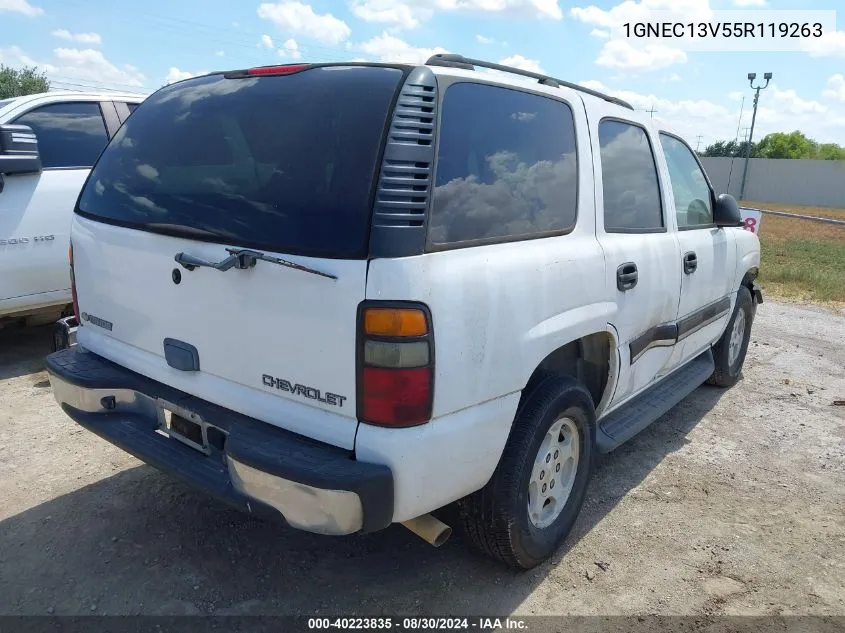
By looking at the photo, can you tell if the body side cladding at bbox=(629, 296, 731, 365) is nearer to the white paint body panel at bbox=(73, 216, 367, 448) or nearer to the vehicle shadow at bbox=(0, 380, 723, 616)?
the vehicle shadow at bbox=(0, 380, 723, 616)

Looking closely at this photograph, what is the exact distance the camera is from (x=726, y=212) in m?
4.31

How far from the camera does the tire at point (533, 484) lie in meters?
2.52

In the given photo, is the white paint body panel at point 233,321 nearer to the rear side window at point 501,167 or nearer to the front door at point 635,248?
the rear side window at point 501,167

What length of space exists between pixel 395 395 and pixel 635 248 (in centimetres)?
171

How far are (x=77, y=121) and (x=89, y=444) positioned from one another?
3.05m

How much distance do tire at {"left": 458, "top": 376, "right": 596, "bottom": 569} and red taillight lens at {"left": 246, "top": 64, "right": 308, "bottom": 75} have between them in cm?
157

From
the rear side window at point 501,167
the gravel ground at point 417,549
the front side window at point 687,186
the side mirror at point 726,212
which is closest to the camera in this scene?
the rear side window at point 501,167

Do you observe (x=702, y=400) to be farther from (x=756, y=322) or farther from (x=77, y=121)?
(x=77, y=121)

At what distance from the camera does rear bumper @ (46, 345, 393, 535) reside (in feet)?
6.66

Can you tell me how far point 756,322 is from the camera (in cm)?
789

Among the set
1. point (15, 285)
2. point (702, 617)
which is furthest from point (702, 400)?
point (15, 285)

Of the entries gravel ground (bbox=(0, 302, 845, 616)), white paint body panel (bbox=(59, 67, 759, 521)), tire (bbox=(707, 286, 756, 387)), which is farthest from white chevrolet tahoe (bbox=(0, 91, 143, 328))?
tire (bbox=(707, 286, 756, 387))

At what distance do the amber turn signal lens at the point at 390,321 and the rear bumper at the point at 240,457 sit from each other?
418mm

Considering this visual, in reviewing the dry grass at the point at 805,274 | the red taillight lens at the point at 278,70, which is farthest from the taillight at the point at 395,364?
the dry grass at the point at 805,274
